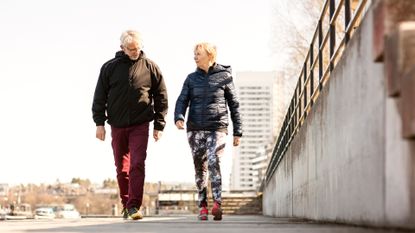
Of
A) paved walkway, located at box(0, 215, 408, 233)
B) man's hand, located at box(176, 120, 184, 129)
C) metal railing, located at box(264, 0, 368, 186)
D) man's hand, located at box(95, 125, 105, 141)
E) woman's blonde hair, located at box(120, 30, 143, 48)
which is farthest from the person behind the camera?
man's hand, located at box(176, 120, 184, 129)

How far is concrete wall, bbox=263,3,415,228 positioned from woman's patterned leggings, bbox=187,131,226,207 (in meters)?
1.04

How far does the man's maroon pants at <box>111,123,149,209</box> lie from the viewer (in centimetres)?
787

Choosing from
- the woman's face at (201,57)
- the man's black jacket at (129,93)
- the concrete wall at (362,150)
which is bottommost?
the concrete wall at (362,150)

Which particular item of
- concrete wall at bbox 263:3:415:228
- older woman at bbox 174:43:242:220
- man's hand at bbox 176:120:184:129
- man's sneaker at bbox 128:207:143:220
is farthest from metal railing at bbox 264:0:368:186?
man's sneaker at bbox 128:207:143:220

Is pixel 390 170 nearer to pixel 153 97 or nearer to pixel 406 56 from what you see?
pixel 406 56

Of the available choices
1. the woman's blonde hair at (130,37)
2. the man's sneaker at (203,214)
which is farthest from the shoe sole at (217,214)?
the woman's blonde hair at (130,37)

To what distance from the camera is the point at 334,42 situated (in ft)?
25.6

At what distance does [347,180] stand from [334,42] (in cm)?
239

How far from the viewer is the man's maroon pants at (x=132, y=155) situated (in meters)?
7.87

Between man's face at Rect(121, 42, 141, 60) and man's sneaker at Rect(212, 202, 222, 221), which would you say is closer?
man's face at Rect(121, 42, 141, 60)

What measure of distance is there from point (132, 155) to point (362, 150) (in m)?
3.42

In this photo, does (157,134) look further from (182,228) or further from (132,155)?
(182,228)

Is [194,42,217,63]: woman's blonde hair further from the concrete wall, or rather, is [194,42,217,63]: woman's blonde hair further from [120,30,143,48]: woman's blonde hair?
the concrete wall

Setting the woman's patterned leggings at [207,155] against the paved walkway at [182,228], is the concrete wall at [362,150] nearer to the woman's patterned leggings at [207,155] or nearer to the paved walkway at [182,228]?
the paved walkway at [182,228]
